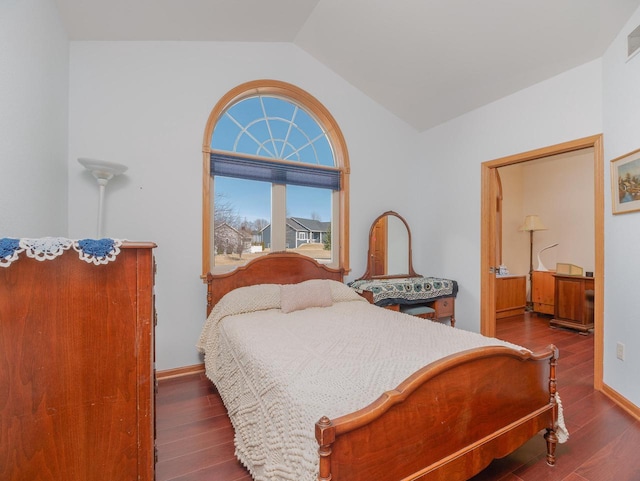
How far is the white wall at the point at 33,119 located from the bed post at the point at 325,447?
66.4 inches

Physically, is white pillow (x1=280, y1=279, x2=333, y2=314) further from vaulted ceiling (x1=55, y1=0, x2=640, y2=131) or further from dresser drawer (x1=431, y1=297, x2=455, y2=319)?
vaulted ceiling (x1=55, y1=0, x2=640, y2=131)

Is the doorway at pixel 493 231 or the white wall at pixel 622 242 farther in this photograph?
the doorway at pixel 493 231

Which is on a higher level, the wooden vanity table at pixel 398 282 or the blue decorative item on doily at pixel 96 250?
the blue decorative item on doily at pixel 96 250

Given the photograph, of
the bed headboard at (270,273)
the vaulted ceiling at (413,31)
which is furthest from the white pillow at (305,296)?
the vaulted ceiling at (413,31)

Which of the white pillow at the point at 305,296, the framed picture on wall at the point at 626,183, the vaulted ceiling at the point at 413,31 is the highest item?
the vaulted ceiling at the point at 413,31

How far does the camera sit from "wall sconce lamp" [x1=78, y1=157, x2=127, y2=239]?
7.63 feet

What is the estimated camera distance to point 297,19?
301 centimetres

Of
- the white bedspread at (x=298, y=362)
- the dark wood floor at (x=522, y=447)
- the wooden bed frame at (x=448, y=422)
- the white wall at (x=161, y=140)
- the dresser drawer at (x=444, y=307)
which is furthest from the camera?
the dresser drawer at (x=444, y=307)

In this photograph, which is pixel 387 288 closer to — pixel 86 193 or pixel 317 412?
pixel 317 412

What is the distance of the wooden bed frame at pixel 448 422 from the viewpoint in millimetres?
1062

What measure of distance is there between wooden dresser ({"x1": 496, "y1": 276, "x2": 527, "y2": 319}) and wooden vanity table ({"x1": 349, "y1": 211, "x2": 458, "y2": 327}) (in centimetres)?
159

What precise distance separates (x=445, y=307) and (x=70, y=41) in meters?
4.36

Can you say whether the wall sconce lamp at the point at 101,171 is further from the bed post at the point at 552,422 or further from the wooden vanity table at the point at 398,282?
the bed post at the point at 552,422

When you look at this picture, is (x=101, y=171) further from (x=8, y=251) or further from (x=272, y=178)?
(x=8, y=251)
